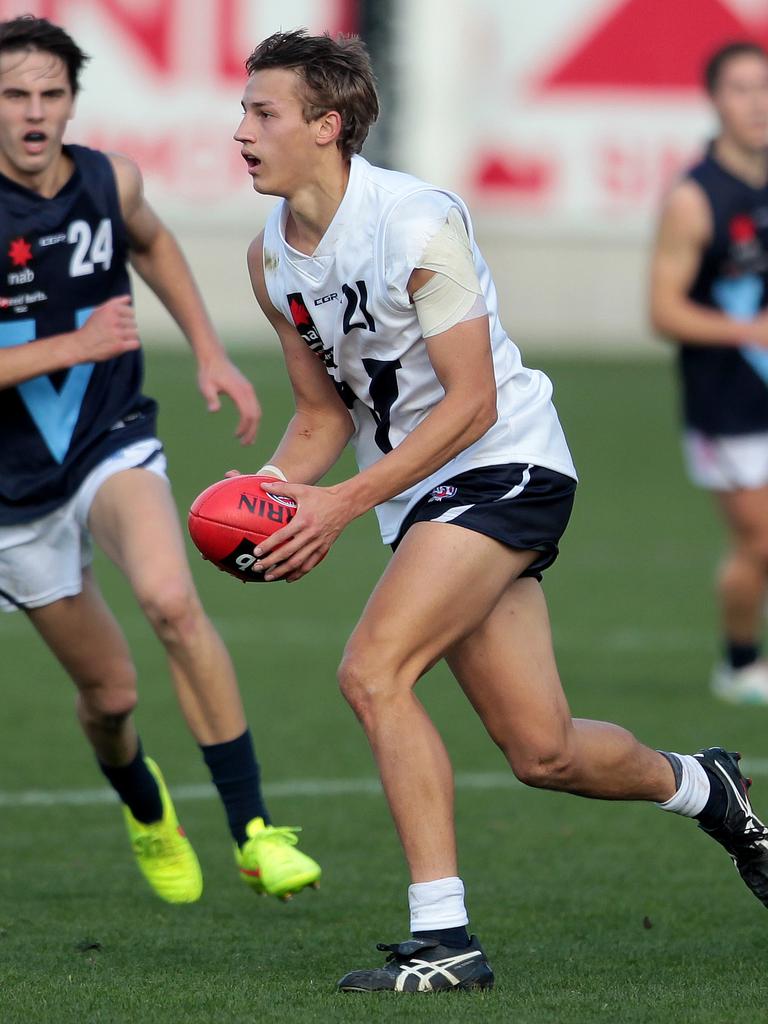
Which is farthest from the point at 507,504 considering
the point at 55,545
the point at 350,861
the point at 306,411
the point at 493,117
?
the point at 493,117

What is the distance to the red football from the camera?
430 cm

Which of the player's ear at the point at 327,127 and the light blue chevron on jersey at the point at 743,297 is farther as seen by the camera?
the light blue chevron on jersey at the point at 743,297

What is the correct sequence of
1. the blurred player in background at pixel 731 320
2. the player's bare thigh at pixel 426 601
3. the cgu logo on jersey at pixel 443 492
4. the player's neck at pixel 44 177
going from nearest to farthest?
the player's bare thigh at pixel 426 601 < the cgu logo on jersey at pixel 443 492 < the player's neck at pixel 44 177 < the blurred player in background at pixel 731 320

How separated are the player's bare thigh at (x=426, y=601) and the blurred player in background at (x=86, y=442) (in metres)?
1.09

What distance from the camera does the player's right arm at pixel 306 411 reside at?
478 cm

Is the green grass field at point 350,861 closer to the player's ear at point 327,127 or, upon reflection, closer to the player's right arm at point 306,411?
the player's right arm at point 306,411

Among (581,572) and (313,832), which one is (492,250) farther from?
(313,832)

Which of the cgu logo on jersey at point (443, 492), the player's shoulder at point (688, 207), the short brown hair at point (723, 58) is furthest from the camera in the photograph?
the player's shoulder at point (688, 207)

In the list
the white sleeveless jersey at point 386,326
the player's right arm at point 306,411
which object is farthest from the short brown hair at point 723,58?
the player's right arm at point 306,411

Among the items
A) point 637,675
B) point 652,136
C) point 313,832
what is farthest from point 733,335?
point 652,136

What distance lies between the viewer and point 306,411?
4879mm

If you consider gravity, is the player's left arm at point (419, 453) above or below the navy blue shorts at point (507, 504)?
above

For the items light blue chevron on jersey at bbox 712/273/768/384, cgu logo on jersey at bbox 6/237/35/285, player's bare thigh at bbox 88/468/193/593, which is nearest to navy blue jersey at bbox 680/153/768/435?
light blue chevron on jersey at bbox 712/273/768/384

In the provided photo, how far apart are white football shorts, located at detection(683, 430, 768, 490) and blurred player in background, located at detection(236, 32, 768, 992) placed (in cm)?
394
